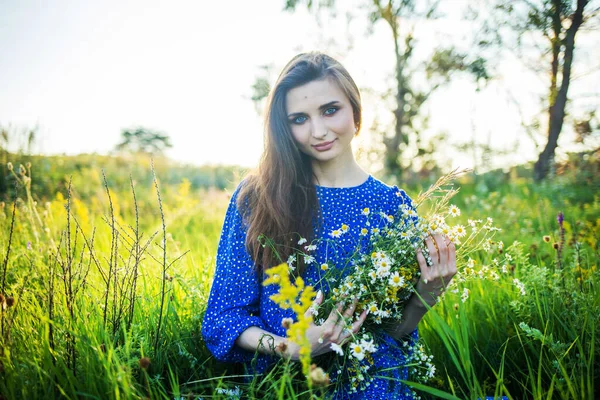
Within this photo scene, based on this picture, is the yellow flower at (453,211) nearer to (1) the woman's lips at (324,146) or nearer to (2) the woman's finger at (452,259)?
(2) the woman's finger at (452,259)

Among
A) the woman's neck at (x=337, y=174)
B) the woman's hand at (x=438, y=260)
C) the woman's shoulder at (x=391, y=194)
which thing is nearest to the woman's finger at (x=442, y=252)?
the woman's hand at (x=438, y=260)

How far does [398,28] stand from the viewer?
957 cm

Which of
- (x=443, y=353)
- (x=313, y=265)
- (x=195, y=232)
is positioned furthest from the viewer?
(x=195, y=232)

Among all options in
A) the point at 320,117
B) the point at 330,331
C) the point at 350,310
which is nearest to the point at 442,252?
the point at 350,310

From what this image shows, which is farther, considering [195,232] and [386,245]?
[195,232]

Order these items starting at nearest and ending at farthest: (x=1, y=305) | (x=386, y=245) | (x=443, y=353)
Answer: (x=1, y=305) → (x=386, y=245) → (x=443, y=353)

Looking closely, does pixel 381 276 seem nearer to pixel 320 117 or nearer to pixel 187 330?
pixel 320 117

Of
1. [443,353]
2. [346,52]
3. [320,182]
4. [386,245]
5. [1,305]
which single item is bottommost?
[443,353]

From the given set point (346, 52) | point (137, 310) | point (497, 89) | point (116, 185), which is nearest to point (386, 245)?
point (137, 310)

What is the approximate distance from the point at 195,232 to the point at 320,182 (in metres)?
2.66

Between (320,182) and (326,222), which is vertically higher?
(320,182)

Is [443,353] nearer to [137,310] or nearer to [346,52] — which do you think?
[137,310]

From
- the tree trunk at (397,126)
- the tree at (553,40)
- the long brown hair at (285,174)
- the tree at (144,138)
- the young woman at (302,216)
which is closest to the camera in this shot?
the young woman at (302,216)

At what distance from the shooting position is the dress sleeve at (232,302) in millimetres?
1748
